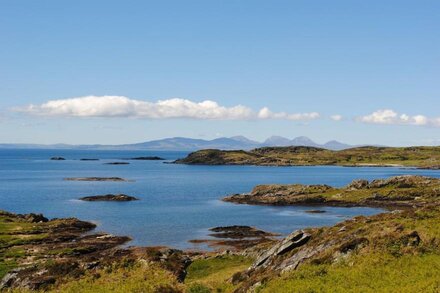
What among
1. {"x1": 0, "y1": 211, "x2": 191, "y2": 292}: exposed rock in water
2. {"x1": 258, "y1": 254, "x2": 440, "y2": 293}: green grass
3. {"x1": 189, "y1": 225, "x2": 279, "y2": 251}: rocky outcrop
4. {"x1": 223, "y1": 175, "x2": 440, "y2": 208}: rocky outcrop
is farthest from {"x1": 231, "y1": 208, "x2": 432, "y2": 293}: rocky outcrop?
{"x1": 223, "y1": 175, "x2": 440, "y2": 208}: rocky outcrop

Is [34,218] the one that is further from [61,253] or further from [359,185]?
[359,185]

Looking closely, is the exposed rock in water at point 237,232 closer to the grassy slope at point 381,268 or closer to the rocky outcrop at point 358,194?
the rocky outcrop at point 358,194

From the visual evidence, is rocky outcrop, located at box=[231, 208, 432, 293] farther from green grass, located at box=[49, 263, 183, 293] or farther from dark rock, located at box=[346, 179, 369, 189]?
dark rock, located at box=[346, 179, 369, 189]

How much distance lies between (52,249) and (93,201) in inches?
2839

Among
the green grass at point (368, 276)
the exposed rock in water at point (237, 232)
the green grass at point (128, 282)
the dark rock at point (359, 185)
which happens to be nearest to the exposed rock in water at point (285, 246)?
the green grass at point (368, 276)

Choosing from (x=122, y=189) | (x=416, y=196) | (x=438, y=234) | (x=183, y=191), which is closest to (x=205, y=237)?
(x=438, y=234)

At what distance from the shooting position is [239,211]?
13338cm

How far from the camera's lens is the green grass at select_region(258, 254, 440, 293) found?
2907cm

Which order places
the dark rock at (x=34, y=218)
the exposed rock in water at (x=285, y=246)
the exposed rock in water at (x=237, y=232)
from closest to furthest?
the exposed rock in water at (x=285, y=246) < the exposed rock in water at (x=237, y=232) < the dark rock at (x=34, y=218)

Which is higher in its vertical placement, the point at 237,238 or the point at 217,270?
the point at 217,270

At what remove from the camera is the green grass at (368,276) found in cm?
2907

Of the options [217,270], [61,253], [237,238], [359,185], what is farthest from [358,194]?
[217,270]

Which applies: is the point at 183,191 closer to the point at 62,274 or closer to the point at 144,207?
the point at 144,207

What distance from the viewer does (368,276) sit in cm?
3127
